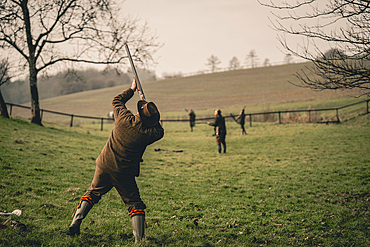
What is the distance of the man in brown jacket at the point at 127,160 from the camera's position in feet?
10.9

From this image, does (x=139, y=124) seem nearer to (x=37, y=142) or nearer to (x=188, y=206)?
(x=188, y=206)

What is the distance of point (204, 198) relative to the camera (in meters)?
6.03

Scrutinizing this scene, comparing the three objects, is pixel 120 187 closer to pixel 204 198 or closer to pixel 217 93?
pixel 204 198

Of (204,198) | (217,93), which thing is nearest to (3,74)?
(204,198)

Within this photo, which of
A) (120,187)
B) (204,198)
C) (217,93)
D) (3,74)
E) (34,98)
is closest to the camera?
(120,187)

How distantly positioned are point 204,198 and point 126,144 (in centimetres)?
330

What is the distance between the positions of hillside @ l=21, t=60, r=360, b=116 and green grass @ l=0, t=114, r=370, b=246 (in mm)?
31908

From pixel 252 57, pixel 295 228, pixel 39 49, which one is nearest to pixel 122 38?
pixel 39 49

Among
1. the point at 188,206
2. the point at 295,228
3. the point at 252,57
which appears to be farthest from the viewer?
the point at 252,57

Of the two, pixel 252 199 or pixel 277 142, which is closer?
pixel 252 199

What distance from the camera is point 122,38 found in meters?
16.9

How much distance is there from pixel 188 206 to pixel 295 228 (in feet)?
6.96

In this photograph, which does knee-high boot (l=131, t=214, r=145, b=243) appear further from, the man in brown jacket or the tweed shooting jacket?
the tweed shooting jacket

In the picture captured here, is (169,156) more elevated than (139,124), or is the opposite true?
(139,124)
